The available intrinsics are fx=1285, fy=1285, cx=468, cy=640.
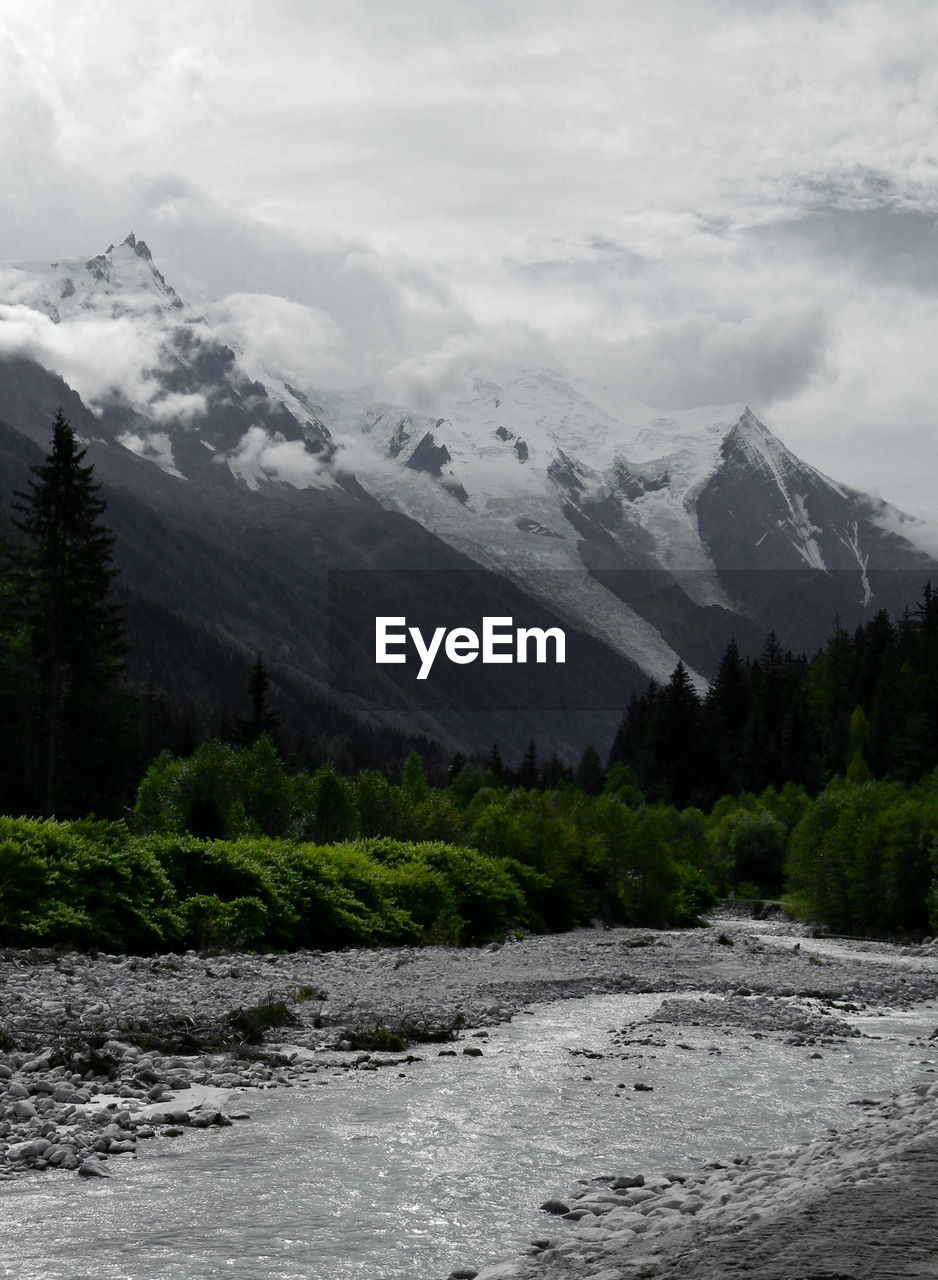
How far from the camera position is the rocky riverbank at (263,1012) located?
14164mm

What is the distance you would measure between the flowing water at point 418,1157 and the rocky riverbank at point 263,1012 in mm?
713

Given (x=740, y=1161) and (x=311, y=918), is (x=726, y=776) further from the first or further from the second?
(x=740, y=1161)

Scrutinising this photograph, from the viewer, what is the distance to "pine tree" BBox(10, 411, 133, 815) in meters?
63.2

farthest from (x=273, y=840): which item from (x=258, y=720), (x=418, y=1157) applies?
(x=258, y=720)

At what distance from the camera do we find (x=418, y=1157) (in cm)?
1368

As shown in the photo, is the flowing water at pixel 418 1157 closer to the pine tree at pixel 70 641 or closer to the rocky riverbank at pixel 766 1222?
the rocky riverbank at pixel 766 1222

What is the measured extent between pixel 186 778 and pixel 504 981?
31.2m

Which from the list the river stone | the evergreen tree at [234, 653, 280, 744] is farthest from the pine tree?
the river stone

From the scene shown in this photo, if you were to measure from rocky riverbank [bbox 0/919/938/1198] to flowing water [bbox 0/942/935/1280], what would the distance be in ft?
2.34

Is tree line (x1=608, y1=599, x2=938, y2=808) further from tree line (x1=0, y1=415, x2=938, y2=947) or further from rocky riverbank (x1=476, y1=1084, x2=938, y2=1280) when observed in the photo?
rocky riverbank (x1=476, y1=1084, x2=938, y2=1280)

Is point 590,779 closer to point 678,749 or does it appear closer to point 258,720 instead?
point 678,749

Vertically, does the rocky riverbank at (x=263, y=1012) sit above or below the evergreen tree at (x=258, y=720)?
below

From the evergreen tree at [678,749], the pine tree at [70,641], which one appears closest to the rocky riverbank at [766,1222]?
the pine tree at [70,641]

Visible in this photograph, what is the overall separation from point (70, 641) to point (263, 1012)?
4597 centimetres
